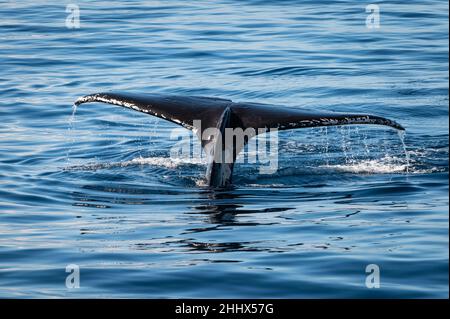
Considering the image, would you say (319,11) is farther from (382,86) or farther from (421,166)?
(421,166)

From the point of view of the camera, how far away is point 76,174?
11688mm

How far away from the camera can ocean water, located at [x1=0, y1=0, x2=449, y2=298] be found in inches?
306

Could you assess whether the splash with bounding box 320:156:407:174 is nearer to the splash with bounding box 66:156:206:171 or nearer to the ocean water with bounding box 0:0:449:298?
the ocean water with bounding box 0:0:449:298

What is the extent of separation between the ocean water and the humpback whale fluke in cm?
38

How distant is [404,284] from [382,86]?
9.95 metres

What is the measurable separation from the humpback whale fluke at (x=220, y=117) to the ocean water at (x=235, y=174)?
38cm

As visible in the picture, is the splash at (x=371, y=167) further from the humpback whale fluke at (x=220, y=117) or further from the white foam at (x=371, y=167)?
the humpback whale fluke at (x=220, y=117)

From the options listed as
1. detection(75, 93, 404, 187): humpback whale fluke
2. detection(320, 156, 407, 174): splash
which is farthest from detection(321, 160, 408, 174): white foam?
detection(75, 93, 404, 187): humpback whale fluke

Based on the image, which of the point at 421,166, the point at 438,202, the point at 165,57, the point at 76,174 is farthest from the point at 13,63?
the point at 438,202

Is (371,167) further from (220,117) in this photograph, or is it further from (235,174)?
(220,117)

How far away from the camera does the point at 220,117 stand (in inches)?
396

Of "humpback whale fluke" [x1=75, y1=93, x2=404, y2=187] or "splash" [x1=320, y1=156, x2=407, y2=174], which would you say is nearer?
"humpback whale fluke" [x1=75, y1=93, x2=404, y2=187]

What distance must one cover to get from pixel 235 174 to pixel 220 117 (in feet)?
4.34

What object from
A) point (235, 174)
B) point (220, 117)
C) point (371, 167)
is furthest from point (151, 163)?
point (371, 167)
